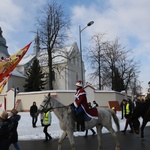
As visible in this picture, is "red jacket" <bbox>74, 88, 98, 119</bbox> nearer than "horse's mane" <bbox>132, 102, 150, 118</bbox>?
Yes

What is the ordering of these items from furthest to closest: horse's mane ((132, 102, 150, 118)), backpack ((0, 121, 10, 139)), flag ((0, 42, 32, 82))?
flag ((0, 42, 32, 82)), horse's mane ((132, 102, 150, 118)), backpack ((0, 121, 10, 139))

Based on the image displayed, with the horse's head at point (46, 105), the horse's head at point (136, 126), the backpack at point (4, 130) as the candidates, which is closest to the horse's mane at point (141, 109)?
the horse's head at point (136, 126)

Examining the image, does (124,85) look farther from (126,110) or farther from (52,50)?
(126,110)

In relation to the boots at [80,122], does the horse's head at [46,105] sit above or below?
above

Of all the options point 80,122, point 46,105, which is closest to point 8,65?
point 46,105

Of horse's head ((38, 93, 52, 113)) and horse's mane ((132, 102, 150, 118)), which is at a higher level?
horse's head ((38, 93, 52, 113))

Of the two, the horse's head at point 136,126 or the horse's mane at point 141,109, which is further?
the horse's mane at point 141,109

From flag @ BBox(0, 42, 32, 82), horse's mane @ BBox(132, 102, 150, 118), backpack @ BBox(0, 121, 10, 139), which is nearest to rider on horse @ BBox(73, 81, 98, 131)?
backpack @ BBox(0, 121, 10, 139)

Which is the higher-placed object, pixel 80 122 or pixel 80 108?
pixel 80 108

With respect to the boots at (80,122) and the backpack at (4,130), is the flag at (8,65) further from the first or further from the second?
the backpack at (4,130)

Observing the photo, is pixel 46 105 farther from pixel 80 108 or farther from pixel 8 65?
pixel 8 65

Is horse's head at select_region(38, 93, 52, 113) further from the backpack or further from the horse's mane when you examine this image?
the horse's mane

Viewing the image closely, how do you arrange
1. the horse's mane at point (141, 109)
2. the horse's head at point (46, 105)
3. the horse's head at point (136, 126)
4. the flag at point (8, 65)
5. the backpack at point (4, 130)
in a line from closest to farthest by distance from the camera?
1. the backpack at point (4, 130)
2. the horse's head at point (46, 105)
3. the horse's head at point (136, 126)
4. the horse's mane at point (141, 109)
5. the flag at point (8, 65)

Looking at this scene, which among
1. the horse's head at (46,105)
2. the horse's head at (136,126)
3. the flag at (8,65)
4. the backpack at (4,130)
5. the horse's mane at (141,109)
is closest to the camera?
the backpack at (4,130)
